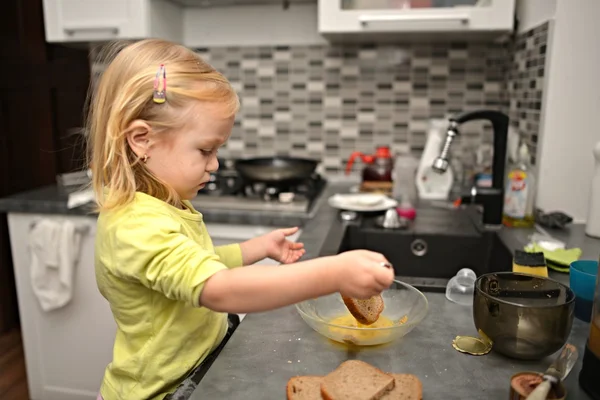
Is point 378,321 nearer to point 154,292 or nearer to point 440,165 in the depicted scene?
point 154,292

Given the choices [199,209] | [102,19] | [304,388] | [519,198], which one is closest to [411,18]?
[519,198]

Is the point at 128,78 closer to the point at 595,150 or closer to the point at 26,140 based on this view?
the point at 595,150

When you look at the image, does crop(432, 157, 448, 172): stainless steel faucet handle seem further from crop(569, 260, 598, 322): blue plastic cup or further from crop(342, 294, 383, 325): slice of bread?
crop(342, 294, 383, 325): slice of bread

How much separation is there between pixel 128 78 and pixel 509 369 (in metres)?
0.70

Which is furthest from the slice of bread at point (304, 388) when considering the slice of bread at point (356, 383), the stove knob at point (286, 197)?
the stove knob at point (286, 197)

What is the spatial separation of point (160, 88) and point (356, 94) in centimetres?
155

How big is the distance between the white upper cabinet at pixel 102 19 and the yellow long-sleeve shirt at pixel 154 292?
4.29ft

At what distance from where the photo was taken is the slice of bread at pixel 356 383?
2.10 feet

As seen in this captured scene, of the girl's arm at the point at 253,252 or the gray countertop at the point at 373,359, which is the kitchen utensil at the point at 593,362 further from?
the girl's arm at the point at 253,252

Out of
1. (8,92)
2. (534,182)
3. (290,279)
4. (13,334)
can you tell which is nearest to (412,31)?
(534,182)

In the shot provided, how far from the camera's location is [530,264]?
3.24ft

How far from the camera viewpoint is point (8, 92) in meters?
2.29

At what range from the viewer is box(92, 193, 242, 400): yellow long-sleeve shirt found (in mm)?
712

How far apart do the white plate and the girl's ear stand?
960 mm
